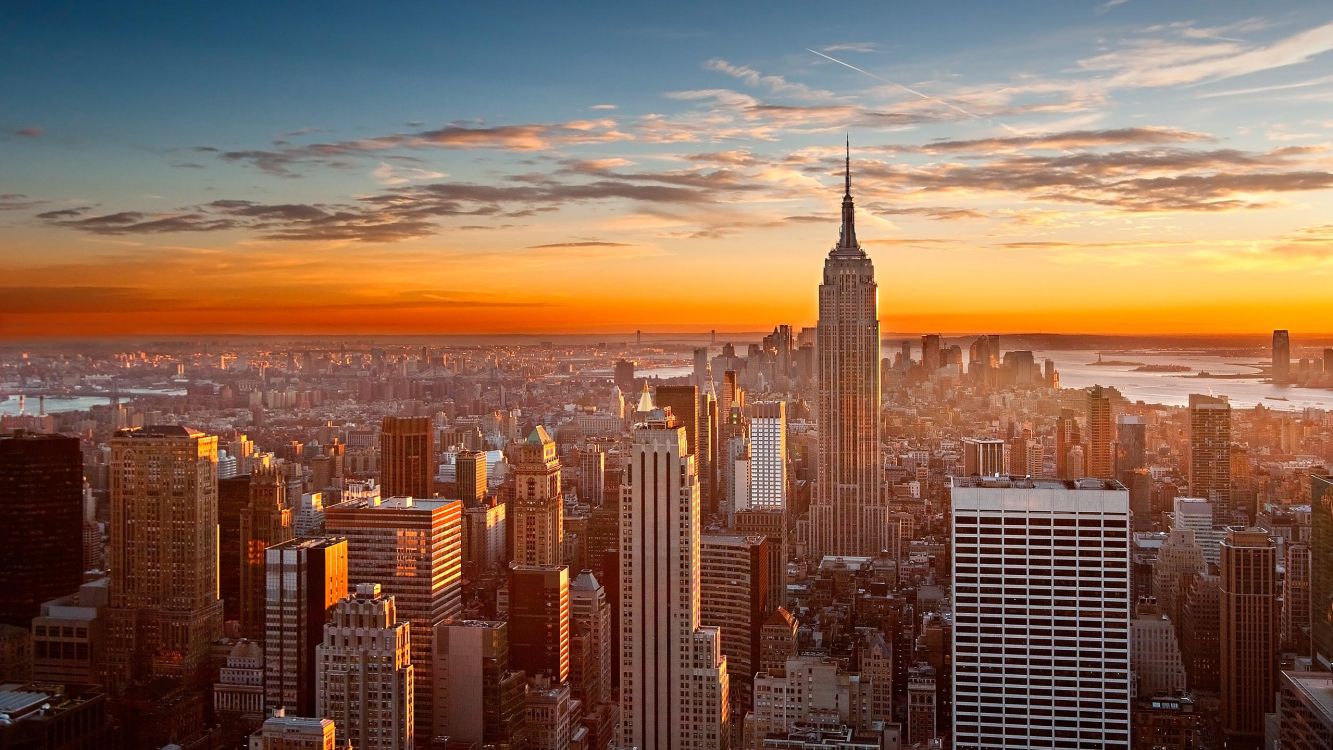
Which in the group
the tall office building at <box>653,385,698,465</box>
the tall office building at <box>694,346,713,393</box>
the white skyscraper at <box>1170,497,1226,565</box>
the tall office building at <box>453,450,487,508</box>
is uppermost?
the tall office building at <box>694,346,713,393</box>

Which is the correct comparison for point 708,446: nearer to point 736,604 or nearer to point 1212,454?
point 736,604

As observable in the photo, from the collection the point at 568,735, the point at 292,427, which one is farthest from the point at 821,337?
the point at 292,427

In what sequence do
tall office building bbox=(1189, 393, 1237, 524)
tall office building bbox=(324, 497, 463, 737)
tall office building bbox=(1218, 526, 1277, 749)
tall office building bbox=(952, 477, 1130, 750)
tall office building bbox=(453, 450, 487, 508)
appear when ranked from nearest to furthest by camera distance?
tall office building bbox=(952, 477, 1130, 750)
tall office building bbox=(1218, 526, 1277, 749)
tall office building bbox=(324, 497, 463, 737)
tall office building bbox=(1189, 393, 1237, 524)
tall office building bbox=(453, 450, 487, 508)

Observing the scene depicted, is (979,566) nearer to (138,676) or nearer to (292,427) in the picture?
(292,427)

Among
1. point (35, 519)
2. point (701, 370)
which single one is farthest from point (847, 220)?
point (35, 519)

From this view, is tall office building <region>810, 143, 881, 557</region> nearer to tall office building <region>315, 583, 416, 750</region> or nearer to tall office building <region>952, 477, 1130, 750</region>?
tall office building <region>952, 477, 1130, 750</region>


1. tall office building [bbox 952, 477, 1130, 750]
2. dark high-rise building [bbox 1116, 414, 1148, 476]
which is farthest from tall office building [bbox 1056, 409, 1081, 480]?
tall office building [bbox 952, 477, 1130, 750]
